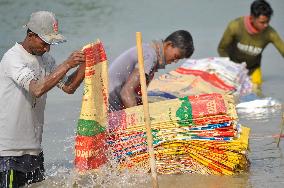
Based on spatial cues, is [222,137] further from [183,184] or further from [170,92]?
[170,92]

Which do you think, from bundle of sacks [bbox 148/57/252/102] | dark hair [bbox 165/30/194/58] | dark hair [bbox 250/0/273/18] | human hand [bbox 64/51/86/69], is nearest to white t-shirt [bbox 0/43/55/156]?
human hand [bbox 64/51/86/69]

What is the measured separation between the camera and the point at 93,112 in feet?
19.6

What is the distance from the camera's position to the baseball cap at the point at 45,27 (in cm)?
552

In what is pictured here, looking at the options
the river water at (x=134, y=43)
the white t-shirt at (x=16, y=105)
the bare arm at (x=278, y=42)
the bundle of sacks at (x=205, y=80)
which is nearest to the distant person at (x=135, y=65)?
the river water at (x=134, y=43)

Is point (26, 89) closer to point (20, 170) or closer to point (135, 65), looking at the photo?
point (20, 170)

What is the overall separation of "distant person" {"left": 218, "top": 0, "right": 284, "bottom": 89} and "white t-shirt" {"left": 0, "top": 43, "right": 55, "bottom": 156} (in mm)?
5899

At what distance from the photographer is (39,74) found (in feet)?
18.7

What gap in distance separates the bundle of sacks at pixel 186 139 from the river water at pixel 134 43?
10 centimetres

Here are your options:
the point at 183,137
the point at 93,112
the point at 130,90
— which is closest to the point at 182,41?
the point at 130,90

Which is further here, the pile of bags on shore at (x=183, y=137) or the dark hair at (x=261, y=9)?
the dark hair at (x=261, y=9)

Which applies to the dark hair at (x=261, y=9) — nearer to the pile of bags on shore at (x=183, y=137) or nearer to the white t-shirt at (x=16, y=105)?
the pile of bags on shore at (x=183, y=137)

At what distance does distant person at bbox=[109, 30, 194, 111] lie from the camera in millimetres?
6844

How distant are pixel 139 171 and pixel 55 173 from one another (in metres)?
0.74

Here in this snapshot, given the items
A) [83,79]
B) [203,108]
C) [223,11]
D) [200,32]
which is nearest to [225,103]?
[203,108]
